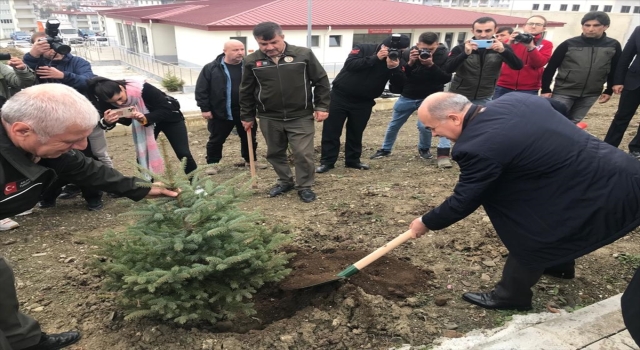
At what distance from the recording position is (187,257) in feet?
7.79

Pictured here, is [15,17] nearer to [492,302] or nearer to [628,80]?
[628,80]

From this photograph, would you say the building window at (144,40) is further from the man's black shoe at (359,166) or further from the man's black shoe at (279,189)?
the man's black shoe at (279,189)

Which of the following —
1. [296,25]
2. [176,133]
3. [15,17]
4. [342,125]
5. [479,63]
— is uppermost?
[479,63]

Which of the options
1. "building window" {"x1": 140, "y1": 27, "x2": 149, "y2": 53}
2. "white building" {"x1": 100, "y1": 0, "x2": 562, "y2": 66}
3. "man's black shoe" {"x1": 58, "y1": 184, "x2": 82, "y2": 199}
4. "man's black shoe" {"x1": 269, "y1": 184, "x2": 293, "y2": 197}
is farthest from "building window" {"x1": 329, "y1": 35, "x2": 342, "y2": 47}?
"man's black shoe" {"x1": 58, "y1": 184, "x2": 82, "y2": 199}

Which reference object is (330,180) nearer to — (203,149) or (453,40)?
(203,149)

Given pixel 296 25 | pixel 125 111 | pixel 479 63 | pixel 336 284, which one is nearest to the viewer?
pixel 336 284

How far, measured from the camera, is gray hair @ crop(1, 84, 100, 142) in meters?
1.91

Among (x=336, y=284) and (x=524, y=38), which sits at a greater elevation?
(x=524, y=38)

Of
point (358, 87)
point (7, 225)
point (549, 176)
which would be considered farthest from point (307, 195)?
point (7, 225)

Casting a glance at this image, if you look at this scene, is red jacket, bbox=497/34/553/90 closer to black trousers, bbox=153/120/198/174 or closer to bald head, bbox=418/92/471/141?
bald head, bbox=418/92/471/141

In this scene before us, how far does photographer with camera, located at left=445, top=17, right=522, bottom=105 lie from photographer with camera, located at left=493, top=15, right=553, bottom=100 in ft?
1.20

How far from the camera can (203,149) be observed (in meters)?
7.38

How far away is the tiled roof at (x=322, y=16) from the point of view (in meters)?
19.8

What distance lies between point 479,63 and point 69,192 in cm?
501
